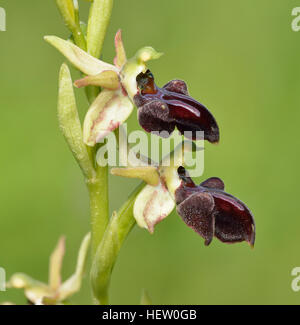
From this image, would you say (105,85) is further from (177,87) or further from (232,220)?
(232,220)

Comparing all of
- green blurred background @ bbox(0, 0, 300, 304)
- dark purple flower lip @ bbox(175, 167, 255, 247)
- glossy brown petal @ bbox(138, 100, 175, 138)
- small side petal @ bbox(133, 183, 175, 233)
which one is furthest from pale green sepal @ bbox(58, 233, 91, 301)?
green blurred background @ bbox(0, 0, 300, 304)

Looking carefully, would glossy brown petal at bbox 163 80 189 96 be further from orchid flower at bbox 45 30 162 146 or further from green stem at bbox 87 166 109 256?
green stem at bbox 87 166 109 256

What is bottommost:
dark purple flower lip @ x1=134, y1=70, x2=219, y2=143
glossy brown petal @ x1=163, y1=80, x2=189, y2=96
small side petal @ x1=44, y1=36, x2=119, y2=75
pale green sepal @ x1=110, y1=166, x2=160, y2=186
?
pale green sepal @ x1=110, y1=166, x2=160, y2=186

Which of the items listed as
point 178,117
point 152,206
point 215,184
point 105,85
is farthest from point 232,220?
point 105,85

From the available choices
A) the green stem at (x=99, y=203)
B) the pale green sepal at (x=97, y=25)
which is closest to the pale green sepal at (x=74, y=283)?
the green stem at (x=99, y=203)

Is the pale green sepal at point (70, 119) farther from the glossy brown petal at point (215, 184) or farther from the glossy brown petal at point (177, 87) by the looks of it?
the glossy brown petal at point (215, 184)

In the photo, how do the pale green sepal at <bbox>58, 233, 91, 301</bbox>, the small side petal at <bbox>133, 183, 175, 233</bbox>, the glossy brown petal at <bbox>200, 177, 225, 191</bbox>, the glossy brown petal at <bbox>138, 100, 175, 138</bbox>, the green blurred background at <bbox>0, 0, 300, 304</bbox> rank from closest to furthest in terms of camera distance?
the glossy brown petal at <bbox>138, 100, 175, 138</bbox>, the small side petal at <bbox>133, 183, 175, 233</bbox>, the glossy brown petal at <bbox>200, 177, 225, 191</bbox>, the pale green sepal at <bbox>58, 233, 91, 301</bbox>, the green blurred background at <bbox>0, 0, 300, 304</bbox>

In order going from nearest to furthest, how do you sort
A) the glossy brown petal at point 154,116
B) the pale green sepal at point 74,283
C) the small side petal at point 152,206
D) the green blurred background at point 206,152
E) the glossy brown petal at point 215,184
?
the glossy brown petal at point 154,116 < the small side petal at point 152,206 < the glossy brown petal at point 215,184 < the pale green sepal at point 74,283 < the green blurred background at point 206,152
